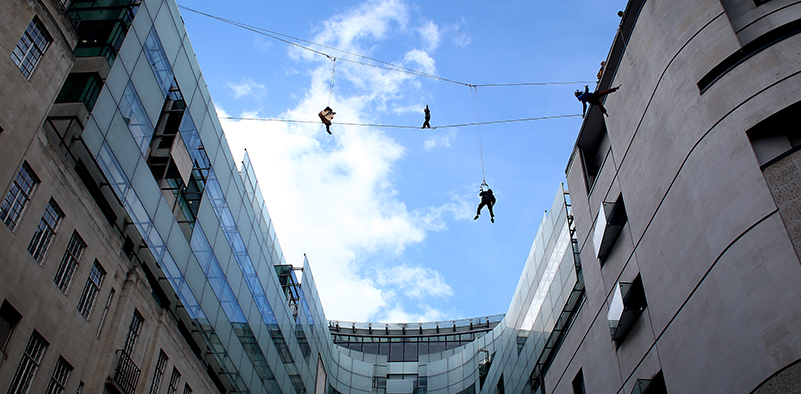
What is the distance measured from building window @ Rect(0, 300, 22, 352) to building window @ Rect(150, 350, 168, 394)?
849cm

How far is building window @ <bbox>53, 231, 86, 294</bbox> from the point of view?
68.6 ft

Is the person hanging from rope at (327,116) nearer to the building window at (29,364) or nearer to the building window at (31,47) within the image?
the building window at (31,47)

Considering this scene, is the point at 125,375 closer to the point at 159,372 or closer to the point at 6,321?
the point at 159,372

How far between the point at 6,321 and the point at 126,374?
6324 millimetres

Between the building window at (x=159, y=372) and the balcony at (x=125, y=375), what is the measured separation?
4.96 ft

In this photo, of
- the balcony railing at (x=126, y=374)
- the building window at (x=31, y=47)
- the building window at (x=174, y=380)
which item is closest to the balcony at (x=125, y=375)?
the balcony railing at (x=126, y=374)

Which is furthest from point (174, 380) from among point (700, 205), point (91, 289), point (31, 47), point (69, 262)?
point (700, 205)

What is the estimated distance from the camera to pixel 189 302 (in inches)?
1169

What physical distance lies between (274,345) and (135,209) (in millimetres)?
17856

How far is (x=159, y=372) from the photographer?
1054 inches

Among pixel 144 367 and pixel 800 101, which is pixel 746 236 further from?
pixel 144 367

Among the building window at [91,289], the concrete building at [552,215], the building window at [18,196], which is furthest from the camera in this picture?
the building window at [91,289]

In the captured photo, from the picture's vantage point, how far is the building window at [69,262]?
20.9m

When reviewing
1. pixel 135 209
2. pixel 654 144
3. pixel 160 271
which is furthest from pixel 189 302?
pixel 654 144
